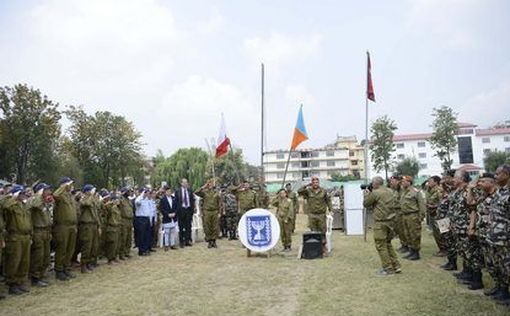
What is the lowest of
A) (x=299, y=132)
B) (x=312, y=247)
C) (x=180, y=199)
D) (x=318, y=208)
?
(x=312, y=247)

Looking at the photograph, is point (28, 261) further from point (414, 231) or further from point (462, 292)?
point (414, 231)

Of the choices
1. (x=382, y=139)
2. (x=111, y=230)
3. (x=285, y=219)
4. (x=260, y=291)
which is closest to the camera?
(x=260, y=291)

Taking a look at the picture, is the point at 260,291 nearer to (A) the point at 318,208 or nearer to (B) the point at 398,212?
(A) the point at 318,208

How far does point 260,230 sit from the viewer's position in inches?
438

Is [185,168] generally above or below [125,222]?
above

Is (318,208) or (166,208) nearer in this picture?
(318,208)

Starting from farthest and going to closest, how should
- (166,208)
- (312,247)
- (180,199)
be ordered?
(180,199) < (166,208) < (312,247)

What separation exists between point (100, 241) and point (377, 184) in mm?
6843

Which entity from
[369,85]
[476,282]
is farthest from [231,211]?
[476,282]

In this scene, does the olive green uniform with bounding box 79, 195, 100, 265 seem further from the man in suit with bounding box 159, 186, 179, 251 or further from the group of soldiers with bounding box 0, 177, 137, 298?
the man in suit with bounding box 159, 186, 179, 251

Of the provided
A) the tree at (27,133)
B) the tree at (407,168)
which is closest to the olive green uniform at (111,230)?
the tree at (27,133)

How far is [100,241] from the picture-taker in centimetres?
1107

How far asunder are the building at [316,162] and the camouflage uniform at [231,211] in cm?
8875

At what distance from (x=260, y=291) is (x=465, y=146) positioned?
85865 millimetres
